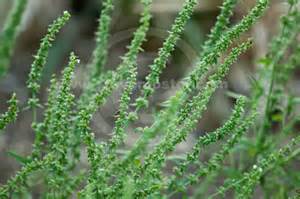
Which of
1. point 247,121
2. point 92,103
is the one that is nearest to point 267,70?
point 247,121

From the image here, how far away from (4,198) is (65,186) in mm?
136

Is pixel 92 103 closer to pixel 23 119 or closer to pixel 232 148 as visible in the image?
pixel 232 148

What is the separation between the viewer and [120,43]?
5676 millimetres

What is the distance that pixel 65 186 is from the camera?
1.93m

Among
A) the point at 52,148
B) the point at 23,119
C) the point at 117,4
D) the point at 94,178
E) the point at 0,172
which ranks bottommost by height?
the point at 94,178

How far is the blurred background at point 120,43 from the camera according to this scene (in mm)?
5113

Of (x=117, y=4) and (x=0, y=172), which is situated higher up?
(x=117, y=4)

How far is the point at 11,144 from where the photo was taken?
15.6 feet

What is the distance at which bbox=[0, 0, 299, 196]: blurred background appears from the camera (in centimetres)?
511

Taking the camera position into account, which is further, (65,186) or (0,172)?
(0,172)

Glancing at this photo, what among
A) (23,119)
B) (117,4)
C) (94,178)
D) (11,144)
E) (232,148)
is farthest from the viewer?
(117,4)

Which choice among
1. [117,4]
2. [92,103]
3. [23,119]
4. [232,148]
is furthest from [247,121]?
[117,4]

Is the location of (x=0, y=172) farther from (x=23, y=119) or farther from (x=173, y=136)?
(x=173, y=136)

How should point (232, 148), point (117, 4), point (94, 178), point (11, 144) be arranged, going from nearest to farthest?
point (94, 178) → point (232, 148) → point (11, 144) → point (117, 4)
